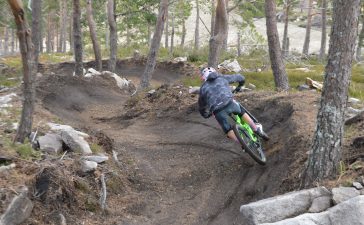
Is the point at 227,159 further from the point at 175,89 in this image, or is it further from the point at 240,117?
the point at 175,89

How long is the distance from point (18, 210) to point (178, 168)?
468 centimetres

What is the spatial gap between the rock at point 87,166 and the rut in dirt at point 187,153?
3.09 feet

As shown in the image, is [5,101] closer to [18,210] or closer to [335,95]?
[18,210]

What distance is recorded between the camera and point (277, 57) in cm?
1445

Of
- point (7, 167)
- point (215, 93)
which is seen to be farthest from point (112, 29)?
point (7, 167)

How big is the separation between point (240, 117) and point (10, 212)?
456cm

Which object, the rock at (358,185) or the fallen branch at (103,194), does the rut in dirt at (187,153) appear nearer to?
the fallen branch at (103,194)

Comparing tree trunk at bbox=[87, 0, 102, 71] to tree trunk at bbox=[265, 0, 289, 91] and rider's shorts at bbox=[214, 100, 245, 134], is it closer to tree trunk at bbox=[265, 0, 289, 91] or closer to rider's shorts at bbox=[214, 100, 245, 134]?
tree trunk at bbox=[265, 0, 289, 91]

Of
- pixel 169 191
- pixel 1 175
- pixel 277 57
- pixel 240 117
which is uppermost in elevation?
pixel 277 57

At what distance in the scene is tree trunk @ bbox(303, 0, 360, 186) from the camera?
628 centimetres

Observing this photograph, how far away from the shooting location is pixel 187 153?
470 inches

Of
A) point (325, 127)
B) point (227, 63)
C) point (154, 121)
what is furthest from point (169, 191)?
point (227, 63)

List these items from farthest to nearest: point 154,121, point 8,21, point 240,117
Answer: point 8,21, point 154,121, point 240,117

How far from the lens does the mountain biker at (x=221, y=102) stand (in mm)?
9039
